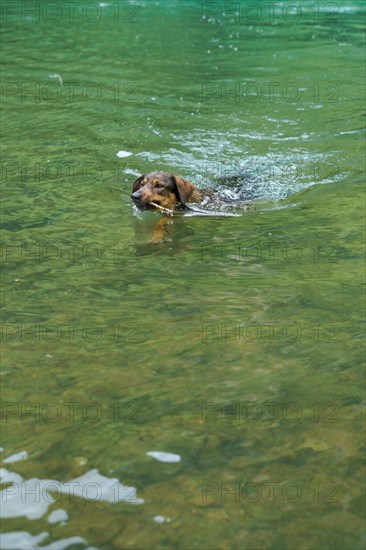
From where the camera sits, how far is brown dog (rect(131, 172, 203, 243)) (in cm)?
800

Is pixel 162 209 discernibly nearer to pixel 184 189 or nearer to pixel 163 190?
pixel 163 190

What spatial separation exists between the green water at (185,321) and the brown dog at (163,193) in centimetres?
14

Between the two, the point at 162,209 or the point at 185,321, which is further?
the point at 162,209

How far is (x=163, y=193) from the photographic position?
8195 millimetres

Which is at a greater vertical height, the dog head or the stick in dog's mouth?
the dog head

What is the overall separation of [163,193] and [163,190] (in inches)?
1.2

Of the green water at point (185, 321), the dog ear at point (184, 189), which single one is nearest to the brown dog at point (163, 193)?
the dog ear at point (184, 189)

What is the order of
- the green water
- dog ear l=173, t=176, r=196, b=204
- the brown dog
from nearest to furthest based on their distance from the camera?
the green water
the brown dog
dog ear l=173, t=176, r=196, b=204

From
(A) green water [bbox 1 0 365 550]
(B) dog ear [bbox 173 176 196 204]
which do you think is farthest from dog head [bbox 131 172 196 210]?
(A) green water [bbox 1 0 365 550]

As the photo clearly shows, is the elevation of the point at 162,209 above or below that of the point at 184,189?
below

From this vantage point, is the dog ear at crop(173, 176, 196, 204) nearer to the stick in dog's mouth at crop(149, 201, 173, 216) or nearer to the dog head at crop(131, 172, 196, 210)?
the dog head at crop(131, 172, 196, 210)

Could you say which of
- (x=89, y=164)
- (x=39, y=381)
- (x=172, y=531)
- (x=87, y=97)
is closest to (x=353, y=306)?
(x=39, y=381)

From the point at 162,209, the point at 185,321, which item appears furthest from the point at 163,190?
the point at 185,321

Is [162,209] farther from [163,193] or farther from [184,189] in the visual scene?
[184,189]
